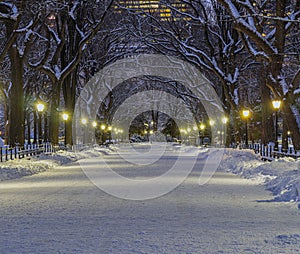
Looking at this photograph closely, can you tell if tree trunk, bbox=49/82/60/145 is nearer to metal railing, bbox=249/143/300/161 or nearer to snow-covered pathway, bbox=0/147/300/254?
metal railing, bbox=249/143/300/161

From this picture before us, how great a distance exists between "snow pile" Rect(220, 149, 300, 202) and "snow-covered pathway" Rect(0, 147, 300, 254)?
20.2 inches

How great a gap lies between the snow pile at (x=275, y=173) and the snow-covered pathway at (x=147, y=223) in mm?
513

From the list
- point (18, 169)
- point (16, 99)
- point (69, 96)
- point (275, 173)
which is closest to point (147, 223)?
point (275, 173)

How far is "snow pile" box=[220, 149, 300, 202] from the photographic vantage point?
12.3 m

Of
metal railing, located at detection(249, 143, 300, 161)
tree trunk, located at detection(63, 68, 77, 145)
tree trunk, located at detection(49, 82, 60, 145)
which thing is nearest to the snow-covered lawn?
metal railing, located at detection(249, 143, 300, 161)

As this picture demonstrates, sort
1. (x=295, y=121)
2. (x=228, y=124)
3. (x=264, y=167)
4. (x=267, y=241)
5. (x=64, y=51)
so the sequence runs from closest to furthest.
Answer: (x=267, y=241)
(x=264, y=167)
(x=295, y=121)
(x=64, y=51)
(x=228, y=124)

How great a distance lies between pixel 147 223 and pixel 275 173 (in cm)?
959

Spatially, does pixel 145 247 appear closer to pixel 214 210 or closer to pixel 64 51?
pixel 214 210

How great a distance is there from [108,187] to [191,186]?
2500 mm

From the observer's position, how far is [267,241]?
7414 millimetres

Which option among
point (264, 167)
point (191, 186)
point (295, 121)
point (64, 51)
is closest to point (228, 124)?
point (64, 51)

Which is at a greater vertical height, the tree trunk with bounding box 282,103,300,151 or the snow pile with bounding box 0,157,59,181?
the tree trunk with bounding box 282,103,300,151

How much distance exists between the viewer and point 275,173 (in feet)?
57.6

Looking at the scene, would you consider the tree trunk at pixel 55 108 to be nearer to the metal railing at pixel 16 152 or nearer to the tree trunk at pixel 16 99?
the metal railing at pixel 16 152
